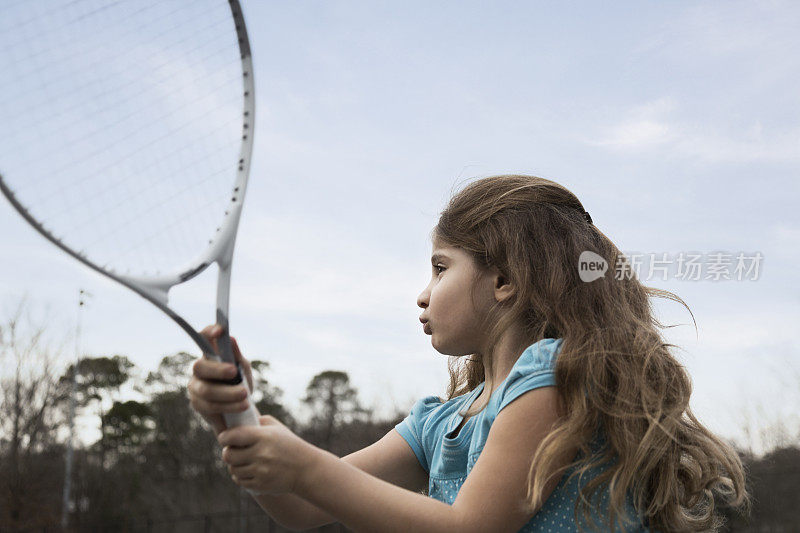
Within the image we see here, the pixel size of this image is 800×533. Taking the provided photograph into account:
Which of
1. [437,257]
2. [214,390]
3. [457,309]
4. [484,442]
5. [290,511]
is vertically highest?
[437,257]

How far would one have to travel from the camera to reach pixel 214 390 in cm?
155

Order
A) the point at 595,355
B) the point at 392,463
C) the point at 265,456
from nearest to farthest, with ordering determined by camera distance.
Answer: the point at 265,456 < the point at 595,355 < the point at 392,463

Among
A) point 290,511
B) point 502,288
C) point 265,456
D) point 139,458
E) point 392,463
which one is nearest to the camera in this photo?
point 265,456

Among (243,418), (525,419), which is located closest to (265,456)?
(243,418)

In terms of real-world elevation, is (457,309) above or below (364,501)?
above

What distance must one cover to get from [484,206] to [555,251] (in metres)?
0.24

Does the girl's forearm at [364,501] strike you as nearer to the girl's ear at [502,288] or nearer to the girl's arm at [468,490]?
the girl's arm at [468,490]

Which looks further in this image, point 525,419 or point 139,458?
point 139,458

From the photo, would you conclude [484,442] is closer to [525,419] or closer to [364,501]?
[525,419]

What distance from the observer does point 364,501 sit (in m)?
1.56

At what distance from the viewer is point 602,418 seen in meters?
1.84

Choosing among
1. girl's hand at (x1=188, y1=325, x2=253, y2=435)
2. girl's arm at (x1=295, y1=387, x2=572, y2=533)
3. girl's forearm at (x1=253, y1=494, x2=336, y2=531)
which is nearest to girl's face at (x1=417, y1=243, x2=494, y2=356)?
girl's arm at (x1=295, y1=387, x2=572, y2=533)

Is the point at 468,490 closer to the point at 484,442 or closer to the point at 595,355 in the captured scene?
the point at 484,442

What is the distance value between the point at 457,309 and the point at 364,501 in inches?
26.5
